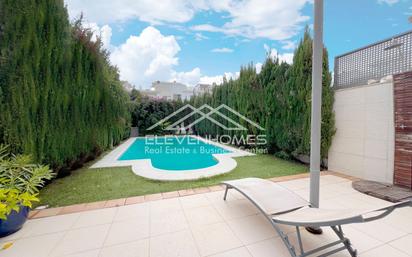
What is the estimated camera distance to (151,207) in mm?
3430

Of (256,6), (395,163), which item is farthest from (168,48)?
(395,163)

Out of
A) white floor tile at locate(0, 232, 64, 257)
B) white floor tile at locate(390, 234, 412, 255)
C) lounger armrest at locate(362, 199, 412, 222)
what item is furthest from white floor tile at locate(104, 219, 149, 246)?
white floor tile at locate(390, 234, 412, 255)

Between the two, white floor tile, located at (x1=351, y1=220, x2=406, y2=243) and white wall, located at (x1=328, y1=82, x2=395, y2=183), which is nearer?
white floor tile, located at (x1=351, y1=220, x2=406, y2=243)

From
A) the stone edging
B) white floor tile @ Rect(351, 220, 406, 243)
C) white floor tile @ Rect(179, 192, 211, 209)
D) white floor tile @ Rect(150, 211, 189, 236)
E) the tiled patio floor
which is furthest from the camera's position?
white floor tile @ Rect(179, 192, 211, 209)

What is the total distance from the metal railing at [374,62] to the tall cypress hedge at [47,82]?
830cm

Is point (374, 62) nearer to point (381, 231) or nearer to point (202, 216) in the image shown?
point (381, 231)

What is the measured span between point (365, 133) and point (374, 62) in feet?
6.51

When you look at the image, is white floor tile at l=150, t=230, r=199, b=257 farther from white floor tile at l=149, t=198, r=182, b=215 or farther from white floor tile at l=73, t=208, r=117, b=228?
white floor tile at l=73, t=208, r=117, b=228

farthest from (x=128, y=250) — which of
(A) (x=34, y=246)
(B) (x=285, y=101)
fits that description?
(B) (x=285, y=101)

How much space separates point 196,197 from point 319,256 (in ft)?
7.82

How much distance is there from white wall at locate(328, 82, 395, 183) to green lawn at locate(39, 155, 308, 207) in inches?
51.1

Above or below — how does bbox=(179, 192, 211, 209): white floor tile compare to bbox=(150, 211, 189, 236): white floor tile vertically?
above

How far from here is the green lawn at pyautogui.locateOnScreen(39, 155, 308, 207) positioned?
3.99 m

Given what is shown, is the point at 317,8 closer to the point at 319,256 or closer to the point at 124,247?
the point at 319,256
